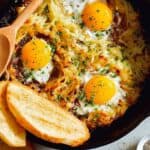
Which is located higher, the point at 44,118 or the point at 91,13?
the point at 91,13

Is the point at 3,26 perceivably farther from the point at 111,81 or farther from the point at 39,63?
the point at 111,81

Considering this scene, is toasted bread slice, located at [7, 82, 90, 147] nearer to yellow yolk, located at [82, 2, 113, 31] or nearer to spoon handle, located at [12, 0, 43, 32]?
spoon handle, located at [12, 0, 43, 32]

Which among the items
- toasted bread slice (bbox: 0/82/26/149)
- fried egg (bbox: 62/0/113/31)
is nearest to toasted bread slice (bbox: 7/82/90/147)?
toasted bread slice (bbox: 0/82/26/149)

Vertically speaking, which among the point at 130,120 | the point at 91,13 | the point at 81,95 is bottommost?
the point at 130,120

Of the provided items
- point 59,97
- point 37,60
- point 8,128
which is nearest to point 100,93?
point 59,97

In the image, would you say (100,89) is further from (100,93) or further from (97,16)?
(97,16)
